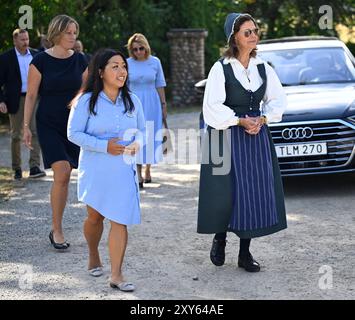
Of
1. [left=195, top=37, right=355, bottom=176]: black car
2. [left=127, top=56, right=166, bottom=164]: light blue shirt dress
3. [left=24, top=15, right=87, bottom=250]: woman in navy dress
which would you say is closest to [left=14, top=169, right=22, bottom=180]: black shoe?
[left=127, top=56, right=166, bottom=164]: light blue shirt dress

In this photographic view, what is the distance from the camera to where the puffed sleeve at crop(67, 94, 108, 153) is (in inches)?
230

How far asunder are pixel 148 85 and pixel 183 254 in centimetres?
358

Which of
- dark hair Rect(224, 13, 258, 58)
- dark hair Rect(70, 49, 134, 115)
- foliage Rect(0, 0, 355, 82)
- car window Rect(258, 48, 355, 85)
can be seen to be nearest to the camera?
dark hair Rect(70, 49, 134, 115)

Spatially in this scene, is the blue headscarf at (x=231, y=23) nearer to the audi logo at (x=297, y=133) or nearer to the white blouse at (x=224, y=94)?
the white blouse at (x=224, y=94)

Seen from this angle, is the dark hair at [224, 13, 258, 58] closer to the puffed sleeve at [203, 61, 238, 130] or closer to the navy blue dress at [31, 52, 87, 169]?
the puffed sleeve at [203, 61, 238, 130]

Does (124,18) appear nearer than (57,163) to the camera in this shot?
No

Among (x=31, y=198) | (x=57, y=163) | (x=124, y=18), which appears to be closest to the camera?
(x=57, y=163)

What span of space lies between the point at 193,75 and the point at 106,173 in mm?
16668

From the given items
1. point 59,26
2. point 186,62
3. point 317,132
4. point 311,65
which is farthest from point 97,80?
point 186,62

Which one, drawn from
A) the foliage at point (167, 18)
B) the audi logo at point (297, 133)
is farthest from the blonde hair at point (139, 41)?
the foliage at point (167, 18)

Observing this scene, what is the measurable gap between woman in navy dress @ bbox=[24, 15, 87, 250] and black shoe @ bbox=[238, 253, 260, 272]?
1.63 metres

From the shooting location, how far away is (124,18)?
72.2 feet
